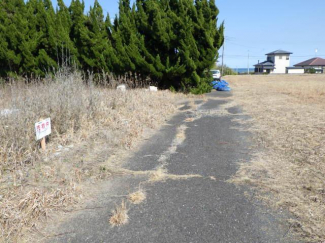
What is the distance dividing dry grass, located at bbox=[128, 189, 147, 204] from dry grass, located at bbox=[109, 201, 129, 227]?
0.22 m

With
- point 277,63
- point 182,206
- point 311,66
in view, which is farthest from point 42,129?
point 311,66

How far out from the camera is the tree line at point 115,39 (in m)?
Answer: 11.9

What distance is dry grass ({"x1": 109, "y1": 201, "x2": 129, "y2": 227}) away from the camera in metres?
2.45

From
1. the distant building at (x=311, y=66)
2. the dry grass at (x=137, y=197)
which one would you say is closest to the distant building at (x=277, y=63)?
the distant building at (x=311, y=66)

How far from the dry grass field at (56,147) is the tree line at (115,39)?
612cm

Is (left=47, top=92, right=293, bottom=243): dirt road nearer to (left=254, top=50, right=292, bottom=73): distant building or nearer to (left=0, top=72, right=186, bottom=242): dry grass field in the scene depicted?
(left=0, top=72, right=186, bottom=242): dry grass field

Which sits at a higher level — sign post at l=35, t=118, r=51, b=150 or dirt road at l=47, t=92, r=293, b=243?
sign post at l=35, t=118, r=51, b=150

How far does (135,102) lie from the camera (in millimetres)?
7750

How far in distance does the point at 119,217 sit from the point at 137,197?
43cm

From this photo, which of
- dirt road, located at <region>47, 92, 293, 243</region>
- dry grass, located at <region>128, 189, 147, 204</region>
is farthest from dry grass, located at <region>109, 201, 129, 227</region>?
dry grass, located at <region>128, 189, 147, 204</region>

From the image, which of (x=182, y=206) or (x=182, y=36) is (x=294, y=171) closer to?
(x=182, y=206)

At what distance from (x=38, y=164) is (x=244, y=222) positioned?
2.70 m

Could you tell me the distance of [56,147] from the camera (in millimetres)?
4273

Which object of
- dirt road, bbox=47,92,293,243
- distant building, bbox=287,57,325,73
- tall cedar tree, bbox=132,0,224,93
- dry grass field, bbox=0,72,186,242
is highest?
distant building, bbox=287,57,325,73
